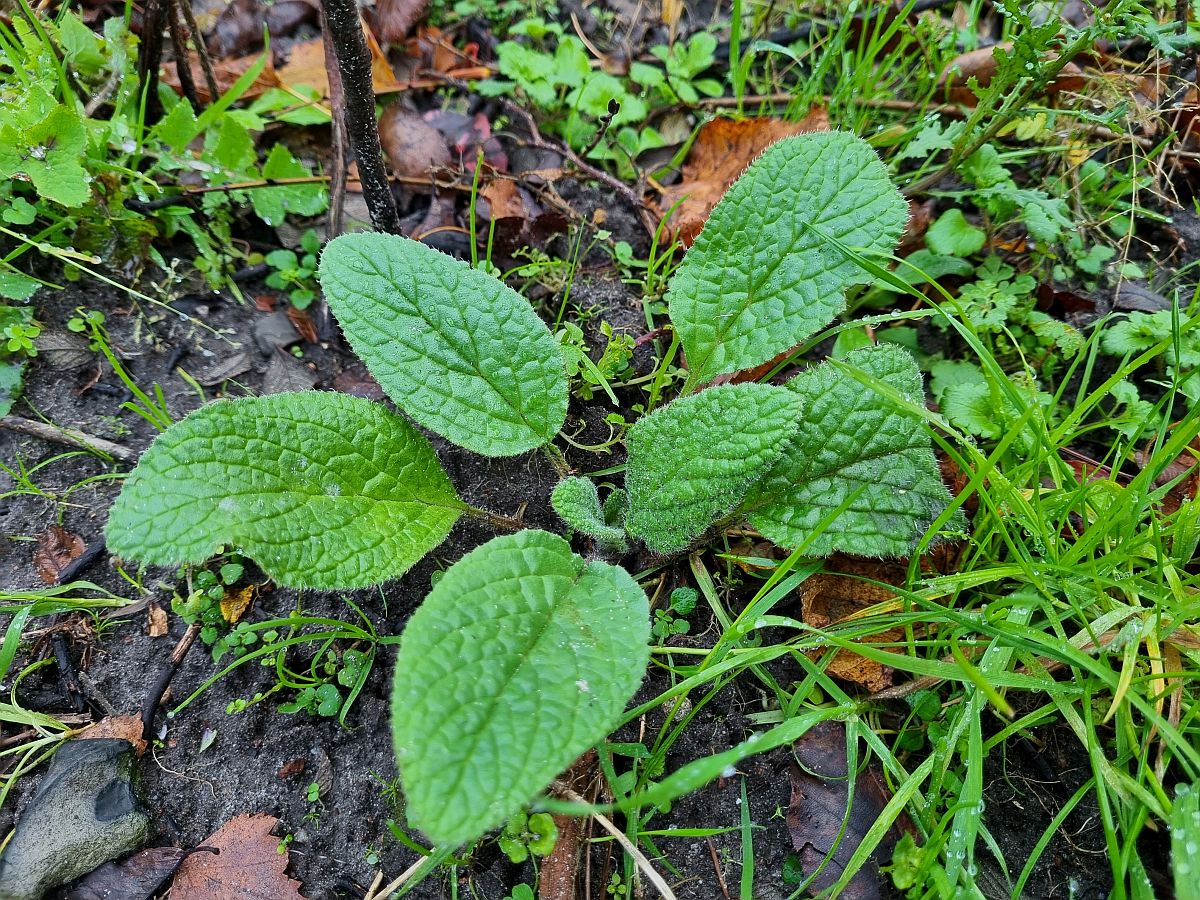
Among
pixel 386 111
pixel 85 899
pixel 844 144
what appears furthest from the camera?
pixel 386 111

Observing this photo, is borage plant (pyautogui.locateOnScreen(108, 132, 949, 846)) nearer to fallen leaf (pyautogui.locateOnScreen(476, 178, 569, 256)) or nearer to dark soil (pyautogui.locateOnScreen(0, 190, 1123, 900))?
dark soil (pyautogui.locateOnScreen(0, 190, 1123, 900))

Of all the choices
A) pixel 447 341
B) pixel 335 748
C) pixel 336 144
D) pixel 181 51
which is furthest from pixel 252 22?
pixel 335 748

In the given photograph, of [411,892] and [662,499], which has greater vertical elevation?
[662,499]

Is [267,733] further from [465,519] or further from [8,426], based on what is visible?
[8,426]

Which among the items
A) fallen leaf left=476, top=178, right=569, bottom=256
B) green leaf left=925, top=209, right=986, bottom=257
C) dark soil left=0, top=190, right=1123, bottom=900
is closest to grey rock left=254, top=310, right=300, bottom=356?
dark soil left=0, top=190, right=1123, bottom=900

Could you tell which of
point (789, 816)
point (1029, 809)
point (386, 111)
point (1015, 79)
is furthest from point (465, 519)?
point (1015, 79)

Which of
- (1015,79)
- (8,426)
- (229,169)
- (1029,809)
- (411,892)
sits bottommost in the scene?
(411,892)
